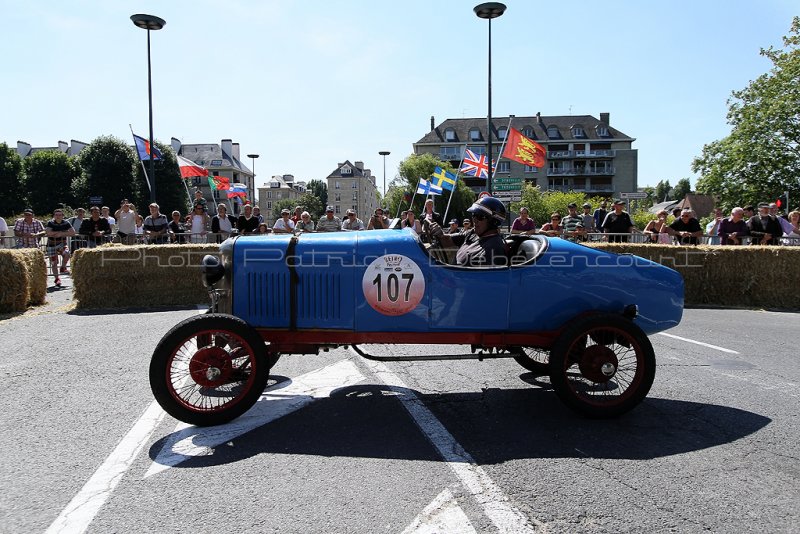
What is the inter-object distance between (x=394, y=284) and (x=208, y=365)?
1.56m

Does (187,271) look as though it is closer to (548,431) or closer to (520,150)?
(548,431)

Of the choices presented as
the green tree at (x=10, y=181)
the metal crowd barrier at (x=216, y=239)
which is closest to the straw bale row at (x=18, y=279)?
the metal crowd barrier at (x=216, y=239)

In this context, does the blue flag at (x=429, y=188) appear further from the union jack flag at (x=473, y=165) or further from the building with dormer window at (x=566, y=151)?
the building with dormer window at (x=566, y=151)

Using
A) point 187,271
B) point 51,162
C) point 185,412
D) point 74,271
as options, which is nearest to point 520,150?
point 187,271

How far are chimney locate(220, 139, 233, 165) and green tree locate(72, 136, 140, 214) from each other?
137 ft

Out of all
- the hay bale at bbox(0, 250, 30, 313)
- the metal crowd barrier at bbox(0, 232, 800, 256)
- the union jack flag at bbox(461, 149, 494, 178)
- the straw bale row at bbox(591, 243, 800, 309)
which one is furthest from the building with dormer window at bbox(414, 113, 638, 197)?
the hay bale at bbox(0, 250, 30, 313)

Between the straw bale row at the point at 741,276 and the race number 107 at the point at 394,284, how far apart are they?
30.2 feet

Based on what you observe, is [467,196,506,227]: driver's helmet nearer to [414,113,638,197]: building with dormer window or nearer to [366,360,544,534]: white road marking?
[366,360,544,534]: white road marking

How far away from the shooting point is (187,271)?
10.7 m

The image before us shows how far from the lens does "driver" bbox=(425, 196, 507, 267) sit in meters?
4.57

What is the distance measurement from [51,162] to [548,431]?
3063 inches

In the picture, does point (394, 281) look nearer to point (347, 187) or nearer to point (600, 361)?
point (600, 361)

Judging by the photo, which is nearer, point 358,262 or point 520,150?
point 358,262

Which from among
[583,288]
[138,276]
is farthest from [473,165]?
[583,288]
